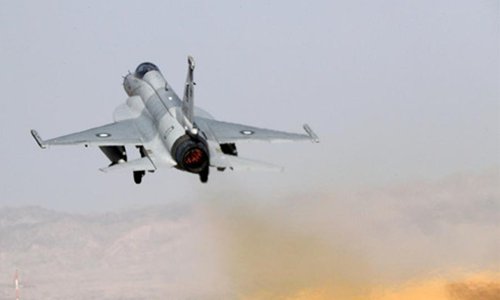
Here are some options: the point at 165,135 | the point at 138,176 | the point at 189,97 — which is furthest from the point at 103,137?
the point at 189,97

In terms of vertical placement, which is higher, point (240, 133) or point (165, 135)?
point (240, 133)

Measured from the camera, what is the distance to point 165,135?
216 ft

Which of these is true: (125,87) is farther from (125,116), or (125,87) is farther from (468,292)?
(468,292)

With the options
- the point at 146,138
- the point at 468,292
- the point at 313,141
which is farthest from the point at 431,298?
the point at 146,138

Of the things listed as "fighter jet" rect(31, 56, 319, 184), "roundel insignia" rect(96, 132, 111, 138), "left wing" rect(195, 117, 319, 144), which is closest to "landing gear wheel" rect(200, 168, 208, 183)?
"fighter jet" rect(31, 56, 319, 184)

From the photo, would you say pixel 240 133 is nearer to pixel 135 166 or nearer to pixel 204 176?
pixel 204 176

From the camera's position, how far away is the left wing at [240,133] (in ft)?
222

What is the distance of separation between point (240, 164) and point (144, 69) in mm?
10409

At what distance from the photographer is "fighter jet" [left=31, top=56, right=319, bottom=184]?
2534 inches

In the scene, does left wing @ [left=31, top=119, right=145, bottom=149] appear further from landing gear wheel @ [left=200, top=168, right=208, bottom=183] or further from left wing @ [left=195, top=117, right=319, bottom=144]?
landing gear wheel @ [left=200, top=168, right=208, bottom=183]

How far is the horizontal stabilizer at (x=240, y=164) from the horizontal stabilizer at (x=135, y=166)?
8.23ft

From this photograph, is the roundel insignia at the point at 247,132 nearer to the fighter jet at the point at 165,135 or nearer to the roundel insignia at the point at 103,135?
the fighter jet at the point at 165,135

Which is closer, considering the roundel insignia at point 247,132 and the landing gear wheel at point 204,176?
the landing gear wheel at point 204,176

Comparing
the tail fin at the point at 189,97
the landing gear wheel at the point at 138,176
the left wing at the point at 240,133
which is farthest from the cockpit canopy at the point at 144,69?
the tail fin at the point at 189,97
